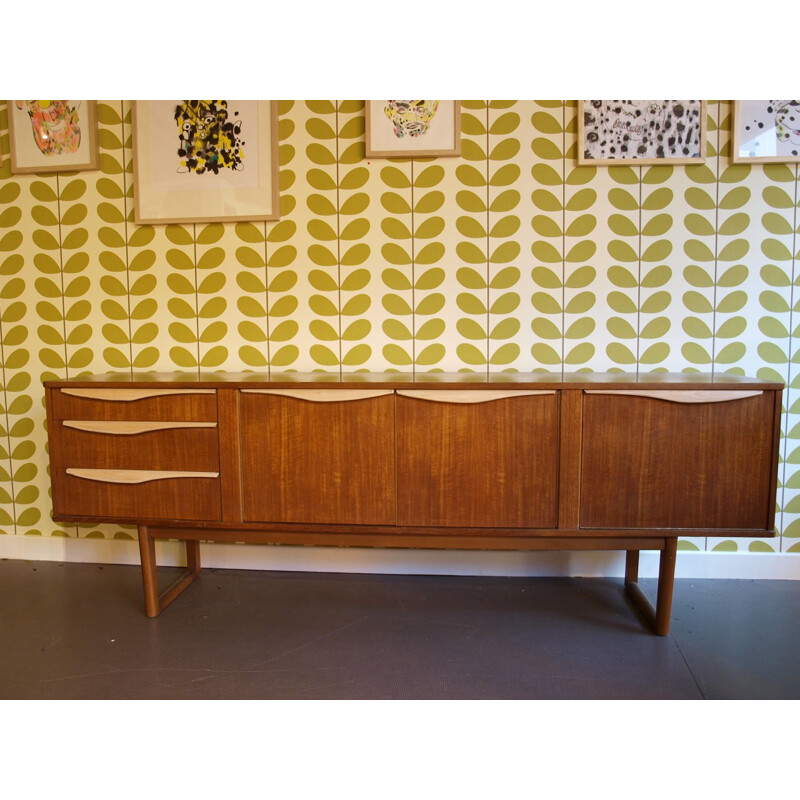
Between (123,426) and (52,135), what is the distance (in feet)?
4.99

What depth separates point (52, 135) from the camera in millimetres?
2471

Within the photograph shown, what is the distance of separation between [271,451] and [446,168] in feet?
4.52

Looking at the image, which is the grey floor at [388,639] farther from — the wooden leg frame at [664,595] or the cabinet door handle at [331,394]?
the cabinet door handle at [331,394]

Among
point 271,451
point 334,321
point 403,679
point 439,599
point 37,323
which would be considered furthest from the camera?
point 37,323

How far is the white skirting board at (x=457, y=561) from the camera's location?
2322 mm

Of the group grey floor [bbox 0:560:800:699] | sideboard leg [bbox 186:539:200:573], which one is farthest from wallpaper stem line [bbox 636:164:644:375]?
sideboard leg [bbox 186:539:200:573]

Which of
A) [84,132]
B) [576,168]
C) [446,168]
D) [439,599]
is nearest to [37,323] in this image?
[84,132]

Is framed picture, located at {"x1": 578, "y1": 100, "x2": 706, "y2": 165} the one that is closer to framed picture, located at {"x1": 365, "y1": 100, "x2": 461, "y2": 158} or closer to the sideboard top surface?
framed picture, located at {"x1": 365, "y1": 100, "x2": 461, "y2": 158}

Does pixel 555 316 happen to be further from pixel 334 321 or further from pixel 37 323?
pixel 37 323

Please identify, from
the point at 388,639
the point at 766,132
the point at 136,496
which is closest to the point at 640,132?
the point at 766,132

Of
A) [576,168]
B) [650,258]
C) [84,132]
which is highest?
[84,132]

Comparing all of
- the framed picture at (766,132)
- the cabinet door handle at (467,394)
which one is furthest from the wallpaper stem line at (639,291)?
the cabinet door handle at (467,394)

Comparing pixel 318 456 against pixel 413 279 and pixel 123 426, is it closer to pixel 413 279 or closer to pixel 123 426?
pixel 123 426

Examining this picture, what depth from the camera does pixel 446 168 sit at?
227 cm
